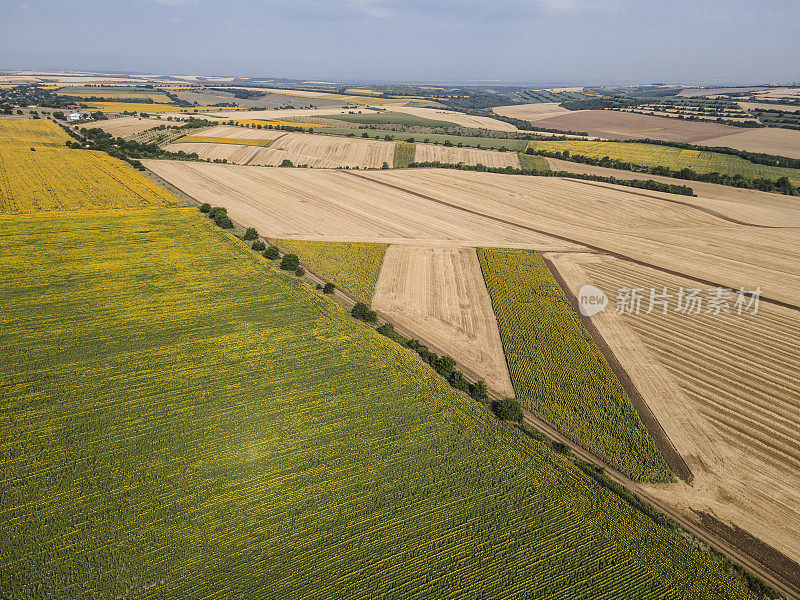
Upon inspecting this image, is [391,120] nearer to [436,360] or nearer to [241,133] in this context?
[241,133]

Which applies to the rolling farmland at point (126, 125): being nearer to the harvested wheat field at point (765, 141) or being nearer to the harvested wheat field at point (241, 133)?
the harvested wheat field at point (241, 133)

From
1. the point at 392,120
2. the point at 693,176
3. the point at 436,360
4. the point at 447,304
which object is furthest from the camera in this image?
the point at 392,120

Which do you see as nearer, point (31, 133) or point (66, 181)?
point (66, 181)

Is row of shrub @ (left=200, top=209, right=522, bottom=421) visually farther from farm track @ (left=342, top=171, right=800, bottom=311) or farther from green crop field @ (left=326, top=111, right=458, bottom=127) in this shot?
green crop field @ (left=326, top=111, right=458, bottom=127)

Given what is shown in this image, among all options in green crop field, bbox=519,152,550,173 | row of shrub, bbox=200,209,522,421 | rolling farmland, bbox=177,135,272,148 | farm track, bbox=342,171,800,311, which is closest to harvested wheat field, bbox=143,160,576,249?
farm track, bbox=342,171,800,311

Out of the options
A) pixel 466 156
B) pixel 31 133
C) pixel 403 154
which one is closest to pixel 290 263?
pixel 403 154

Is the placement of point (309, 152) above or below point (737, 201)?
above

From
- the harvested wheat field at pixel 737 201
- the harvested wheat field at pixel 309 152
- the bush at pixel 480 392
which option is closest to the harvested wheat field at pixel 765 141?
the harvested wheat field at pixel 737 201
